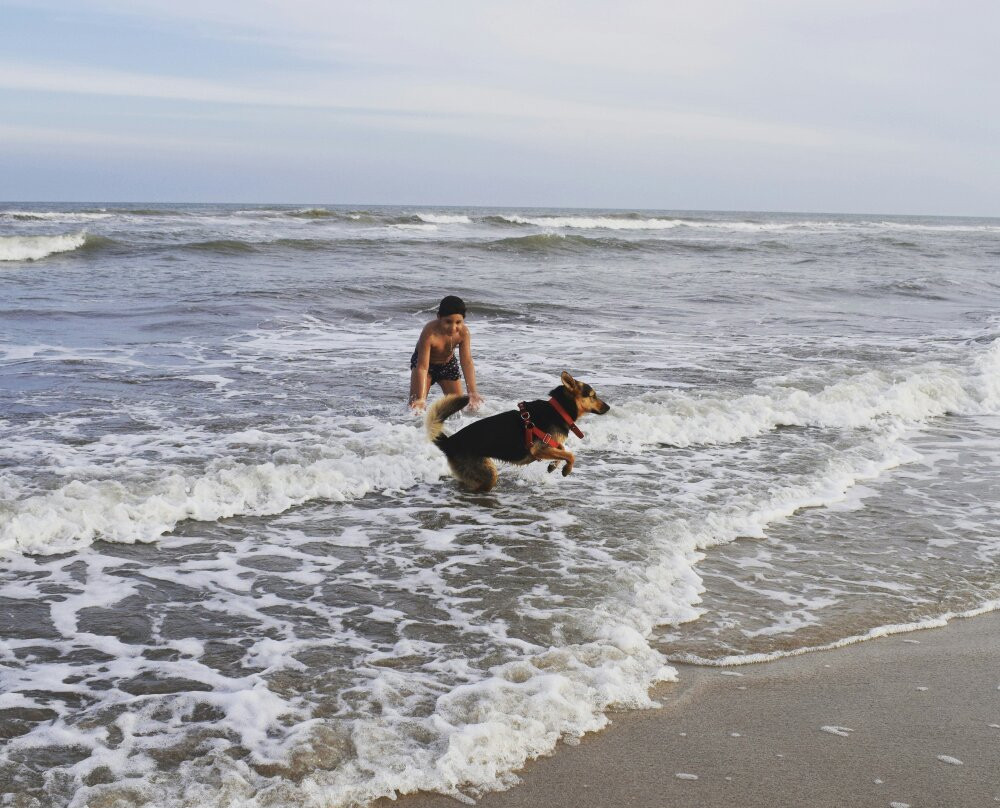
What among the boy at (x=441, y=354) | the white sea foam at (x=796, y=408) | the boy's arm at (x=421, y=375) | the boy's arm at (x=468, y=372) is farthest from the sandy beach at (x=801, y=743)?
the boy's arm at (x=421, y=375)

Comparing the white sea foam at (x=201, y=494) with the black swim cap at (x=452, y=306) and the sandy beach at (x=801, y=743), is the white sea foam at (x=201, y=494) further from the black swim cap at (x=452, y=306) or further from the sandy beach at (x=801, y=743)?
the sandy beach at (x=801, y=743)

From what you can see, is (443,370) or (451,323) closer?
(451,323)

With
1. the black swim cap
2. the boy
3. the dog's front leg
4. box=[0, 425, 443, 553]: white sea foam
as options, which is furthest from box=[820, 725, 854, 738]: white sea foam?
the black swim cap

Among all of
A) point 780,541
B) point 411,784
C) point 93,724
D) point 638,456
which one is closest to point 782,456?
point 638,456

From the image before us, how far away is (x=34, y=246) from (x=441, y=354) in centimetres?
2095

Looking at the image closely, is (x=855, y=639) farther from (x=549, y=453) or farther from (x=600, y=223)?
(x=600, y=223)

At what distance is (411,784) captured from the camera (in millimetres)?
3119

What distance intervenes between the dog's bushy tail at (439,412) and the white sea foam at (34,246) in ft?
70.8

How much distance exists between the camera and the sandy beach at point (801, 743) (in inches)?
123

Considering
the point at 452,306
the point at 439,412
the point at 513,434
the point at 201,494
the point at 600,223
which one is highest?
the point at 600,223

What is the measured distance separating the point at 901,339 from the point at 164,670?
13.8 m

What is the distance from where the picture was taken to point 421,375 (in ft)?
27.4

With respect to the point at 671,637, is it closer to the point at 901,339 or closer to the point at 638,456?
the point at 638,456

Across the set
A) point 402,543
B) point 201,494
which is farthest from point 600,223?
point 402,543
